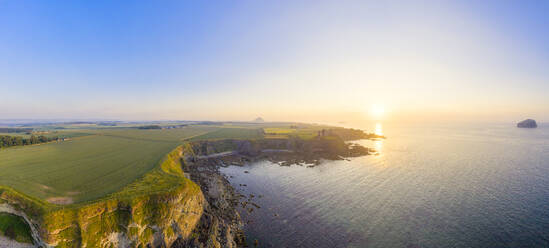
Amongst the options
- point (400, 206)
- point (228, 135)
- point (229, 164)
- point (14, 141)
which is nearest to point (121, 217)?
point (400, 206)

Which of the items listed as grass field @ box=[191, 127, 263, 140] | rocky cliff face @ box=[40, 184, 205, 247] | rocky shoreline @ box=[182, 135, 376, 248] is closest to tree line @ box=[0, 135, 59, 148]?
rocky shoreline @ box=[182, 135, 376, 248]

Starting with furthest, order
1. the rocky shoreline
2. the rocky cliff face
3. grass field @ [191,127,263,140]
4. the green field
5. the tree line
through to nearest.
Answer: grass field @ [191,127,263,140]
the tree line
the rocky shoreline
the green field
the rocky cliff face

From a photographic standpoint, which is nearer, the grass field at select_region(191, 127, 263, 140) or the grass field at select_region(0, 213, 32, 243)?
the grass field at select_region(0, 213, 32, 243)

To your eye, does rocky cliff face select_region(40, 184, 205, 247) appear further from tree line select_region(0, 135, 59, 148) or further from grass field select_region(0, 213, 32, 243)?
tree line select_region(0, 135, 59, 148)

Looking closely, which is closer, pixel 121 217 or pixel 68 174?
pixel 121 217

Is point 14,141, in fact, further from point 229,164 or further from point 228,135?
point 228,135

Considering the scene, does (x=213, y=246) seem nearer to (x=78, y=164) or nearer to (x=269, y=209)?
(x=269, y=209)

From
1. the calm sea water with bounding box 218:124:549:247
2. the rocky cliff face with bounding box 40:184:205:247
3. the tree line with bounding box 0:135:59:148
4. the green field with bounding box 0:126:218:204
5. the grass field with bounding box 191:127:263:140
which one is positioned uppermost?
the tree line with bounding box 0:135:59:148

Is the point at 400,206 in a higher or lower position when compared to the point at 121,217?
lower
